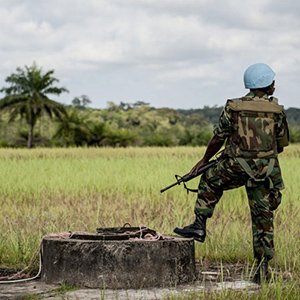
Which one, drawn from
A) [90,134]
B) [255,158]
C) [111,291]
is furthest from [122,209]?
[90,134]

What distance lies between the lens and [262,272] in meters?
4.42

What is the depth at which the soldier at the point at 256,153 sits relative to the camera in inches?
171

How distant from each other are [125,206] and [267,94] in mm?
4370

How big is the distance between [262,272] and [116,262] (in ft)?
3.73

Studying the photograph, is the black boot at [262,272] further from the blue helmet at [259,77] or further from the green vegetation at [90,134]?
the green vegetation at [90,134]

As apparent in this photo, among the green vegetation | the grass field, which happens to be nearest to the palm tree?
the green vegetation

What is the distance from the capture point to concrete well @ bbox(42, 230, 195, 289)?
14.1ft

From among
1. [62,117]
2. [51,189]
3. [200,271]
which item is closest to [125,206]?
[51,189]

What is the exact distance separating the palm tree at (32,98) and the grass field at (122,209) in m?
34.8

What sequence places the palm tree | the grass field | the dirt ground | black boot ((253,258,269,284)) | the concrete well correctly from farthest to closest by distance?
the palm tree → the grass field → black boot ((253,258,269,284)) → the concrete well → the dirt ground

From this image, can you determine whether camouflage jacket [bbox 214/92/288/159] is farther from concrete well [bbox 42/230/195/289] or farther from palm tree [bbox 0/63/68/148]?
palm tree [bbox 0/63/68/148]

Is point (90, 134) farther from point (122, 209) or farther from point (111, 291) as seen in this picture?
point (111, 291)

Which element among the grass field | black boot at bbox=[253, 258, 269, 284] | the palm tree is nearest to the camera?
black boot at bbox=[253, 258, 269, 284]

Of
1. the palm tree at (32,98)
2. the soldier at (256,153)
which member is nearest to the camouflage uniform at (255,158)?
the soldier at (256,153)
